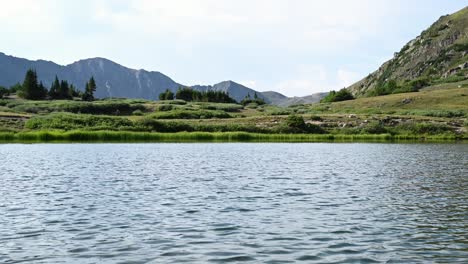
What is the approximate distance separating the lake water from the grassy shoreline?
46.9m

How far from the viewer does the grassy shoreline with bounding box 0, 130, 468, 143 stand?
80750 millimetres

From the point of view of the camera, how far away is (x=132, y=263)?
543 inches

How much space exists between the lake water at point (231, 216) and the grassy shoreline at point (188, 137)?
154 feet

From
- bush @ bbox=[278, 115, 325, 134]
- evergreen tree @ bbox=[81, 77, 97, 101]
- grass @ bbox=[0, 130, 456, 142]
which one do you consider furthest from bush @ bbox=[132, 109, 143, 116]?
grass @ bbox=[0, 130, 456, 142]

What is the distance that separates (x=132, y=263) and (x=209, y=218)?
5974 mm

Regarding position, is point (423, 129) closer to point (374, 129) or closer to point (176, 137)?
point (374, 129)

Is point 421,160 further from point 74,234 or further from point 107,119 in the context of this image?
point 107,119

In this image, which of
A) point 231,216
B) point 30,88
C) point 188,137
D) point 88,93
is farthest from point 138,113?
point 231,216

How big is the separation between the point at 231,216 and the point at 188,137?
69.3 metres

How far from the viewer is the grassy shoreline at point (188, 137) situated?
8075 centimetres

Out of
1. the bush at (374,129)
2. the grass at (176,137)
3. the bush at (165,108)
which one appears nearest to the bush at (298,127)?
the bush at (374,129)

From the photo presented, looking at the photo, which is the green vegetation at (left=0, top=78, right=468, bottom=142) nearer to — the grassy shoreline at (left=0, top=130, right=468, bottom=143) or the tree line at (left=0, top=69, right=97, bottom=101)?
the grassy shoreline at (left=0, top=130, right=468, bottom=143)

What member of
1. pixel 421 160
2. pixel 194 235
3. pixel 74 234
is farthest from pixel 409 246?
pixel 421 160

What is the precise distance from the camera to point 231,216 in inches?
782
